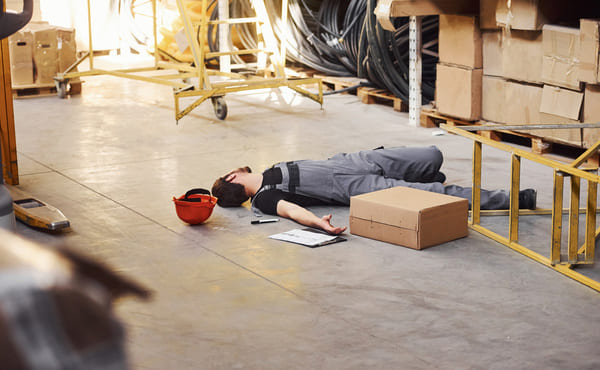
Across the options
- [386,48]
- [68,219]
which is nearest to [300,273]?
[68,219]

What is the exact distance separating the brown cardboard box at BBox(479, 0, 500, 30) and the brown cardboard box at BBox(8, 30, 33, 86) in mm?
6208

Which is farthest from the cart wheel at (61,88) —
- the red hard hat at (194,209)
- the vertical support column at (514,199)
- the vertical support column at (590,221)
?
the vertical support column at (590,221)

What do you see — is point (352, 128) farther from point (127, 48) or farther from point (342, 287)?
point (127, 48)

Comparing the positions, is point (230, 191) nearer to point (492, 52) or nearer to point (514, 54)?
point (514, 54)

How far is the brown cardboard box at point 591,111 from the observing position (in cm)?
558

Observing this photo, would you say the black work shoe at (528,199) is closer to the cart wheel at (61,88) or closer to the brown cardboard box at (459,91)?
the brown cardboard box at (459,91)

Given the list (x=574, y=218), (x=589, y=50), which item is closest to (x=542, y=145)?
(x=589, y=50)

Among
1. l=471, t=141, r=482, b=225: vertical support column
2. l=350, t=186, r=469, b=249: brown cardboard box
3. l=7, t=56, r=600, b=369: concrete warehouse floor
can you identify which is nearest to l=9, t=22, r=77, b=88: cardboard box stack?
l=7, t=56, r=600, b=369: concrete warehouse floor

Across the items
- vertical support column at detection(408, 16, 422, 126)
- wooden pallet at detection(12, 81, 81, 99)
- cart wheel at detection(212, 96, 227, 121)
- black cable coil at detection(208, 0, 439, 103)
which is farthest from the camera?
wooden pallet at detection(12, 81, 81, 99)

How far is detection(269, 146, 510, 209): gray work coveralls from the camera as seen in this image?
4.77 meters

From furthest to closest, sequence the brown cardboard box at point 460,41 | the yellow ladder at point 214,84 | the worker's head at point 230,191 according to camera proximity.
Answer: the yellow ladder at point 214,84 < the brown cardboard box at point 460,41 < the worker's head at point 230,191

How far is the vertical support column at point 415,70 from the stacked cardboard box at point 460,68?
32cm

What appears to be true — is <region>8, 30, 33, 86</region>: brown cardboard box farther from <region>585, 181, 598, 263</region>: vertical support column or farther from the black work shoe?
<region>585, 181, 598, 263</region>: vertical support column

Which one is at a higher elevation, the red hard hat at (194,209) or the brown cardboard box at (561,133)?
the brown cardboard box at (561,133)
